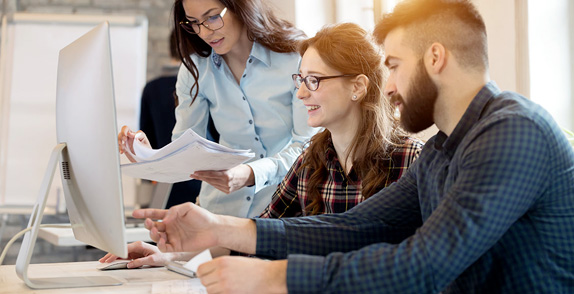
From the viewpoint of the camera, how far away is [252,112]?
2.03 meters

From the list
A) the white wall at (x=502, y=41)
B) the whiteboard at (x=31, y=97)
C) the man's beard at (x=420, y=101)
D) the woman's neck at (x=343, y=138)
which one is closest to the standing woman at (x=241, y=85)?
the woman's neck at (x=343, y=138)

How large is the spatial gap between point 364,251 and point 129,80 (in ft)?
13.2

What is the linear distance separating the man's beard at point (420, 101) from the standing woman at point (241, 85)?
33.3 inches

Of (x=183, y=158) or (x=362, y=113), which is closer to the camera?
(x=183, y=158)

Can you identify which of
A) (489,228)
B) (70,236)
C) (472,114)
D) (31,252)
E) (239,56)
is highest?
(239,56)

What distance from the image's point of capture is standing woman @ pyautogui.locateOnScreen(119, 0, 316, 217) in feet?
6.26

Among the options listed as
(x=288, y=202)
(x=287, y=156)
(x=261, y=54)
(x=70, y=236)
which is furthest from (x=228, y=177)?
(x=70, y=236)

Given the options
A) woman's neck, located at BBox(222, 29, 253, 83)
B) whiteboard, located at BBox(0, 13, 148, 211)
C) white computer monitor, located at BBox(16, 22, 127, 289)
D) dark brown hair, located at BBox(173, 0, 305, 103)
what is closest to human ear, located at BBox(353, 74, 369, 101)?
dark brown hair, located at BBox(173, 0, 305, 103)

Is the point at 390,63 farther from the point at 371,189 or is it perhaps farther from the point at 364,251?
the point at 371,189

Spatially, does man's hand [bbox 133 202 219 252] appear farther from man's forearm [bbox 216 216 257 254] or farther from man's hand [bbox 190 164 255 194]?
man's hand [bbox 190 164 255 194]

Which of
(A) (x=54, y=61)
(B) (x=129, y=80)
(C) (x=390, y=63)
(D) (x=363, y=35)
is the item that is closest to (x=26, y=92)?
(A) (x=54, y=61)

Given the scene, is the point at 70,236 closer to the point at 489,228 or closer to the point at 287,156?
the point at 287,156

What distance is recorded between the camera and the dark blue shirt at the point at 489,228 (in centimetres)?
80

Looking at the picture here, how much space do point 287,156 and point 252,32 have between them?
43cm
